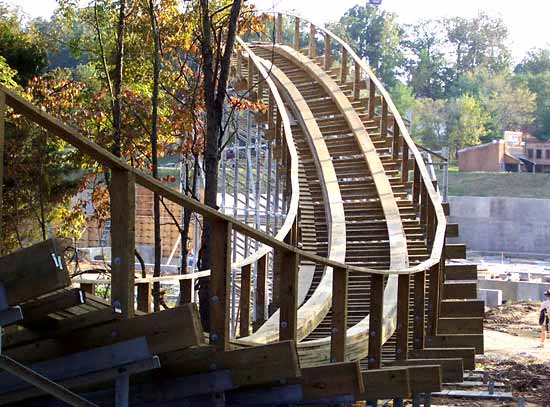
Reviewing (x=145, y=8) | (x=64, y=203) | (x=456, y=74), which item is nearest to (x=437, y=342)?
(x=145, y=8)

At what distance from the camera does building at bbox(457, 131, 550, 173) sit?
66.4 m

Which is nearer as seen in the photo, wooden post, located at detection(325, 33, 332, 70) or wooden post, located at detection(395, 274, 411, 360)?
wooden post, located at detection(395, 274, 411, 360)

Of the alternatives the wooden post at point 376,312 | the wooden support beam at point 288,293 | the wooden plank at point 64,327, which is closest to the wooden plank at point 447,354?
the wooden post at point 376,312

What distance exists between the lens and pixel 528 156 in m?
67.2

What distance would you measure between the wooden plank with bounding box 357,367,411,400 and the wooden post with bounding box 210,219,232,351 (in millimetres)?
1813

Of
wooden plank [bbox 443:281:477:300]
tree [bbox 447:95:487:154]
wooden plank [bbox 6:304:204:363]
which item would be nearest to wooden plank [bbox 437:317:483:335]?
wooden plank [bbox 443:281:477:300]

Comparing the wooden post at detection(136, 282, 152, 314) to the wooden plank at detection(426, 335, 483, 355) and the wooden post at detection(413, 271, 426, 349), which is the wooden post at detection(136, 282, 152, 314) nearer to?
the wooden post at detection(413, 271, 426, 349)

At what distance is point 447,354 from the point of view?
29.2 ft

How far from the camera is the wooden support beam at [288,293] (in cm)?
494

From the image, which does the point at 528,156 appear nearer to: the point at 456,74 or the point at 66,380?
the point at 456,74

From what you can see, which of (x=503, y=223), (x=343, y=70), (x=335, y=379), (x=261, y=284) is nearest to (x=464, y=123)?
(x=503, y=223)

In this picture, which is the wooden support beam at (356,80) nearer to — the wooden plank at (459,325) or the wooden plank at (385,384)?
the wooden plank at (459,325)

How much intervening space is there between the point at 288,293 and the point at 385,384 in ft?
4.42

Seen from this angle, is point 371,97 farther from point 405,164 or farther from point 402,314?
point 402,314
